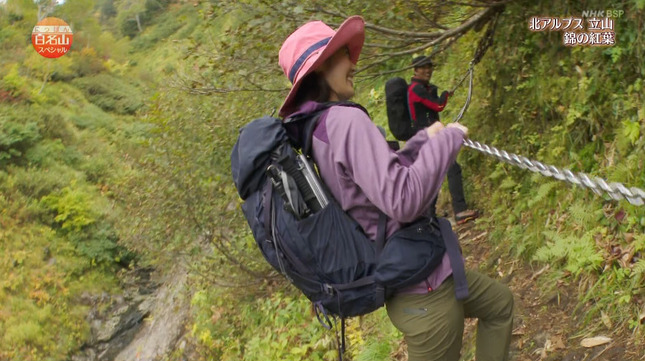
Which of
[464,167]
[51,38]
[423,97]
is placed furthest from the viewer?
[51,38]

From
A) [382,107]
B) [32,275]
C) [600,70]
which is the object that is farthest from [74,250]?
[600,70]

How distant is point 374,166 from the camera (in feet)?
6.40

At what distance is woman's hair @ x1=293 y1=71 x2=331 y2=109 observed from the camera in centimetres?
229

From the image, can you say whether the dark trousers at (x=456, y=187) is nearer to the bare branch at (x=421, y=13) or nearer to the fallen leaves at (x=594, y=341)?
the bare branch at (x=421, y=13)

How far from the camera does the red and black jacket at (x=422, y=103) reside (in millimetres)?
5832

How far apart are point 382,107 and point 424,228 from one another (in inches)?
355

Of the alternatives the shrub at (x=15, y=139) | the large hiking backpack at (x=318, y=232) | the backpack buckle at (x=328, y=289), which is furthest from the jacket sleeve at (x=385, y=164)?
the shrub at (x=15, y=139)

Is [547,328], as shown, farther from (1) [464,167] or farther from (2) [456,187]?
(1) [464,167]

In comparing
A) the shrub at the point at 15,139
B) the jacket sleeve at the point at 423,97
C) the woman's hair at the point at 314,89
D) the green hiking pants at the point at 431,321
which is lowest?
the shrub at the point at 15,139

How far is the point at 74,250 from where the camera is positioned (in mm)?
20812

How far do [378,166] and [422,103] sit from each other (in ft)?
13.3

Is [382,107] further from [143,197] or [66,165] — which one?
[66,165]

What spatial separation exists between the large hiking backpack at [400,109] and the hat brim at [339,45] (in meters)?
3.62

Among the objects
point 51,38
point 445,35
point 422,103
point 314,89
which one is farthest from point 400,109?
point 51,38
